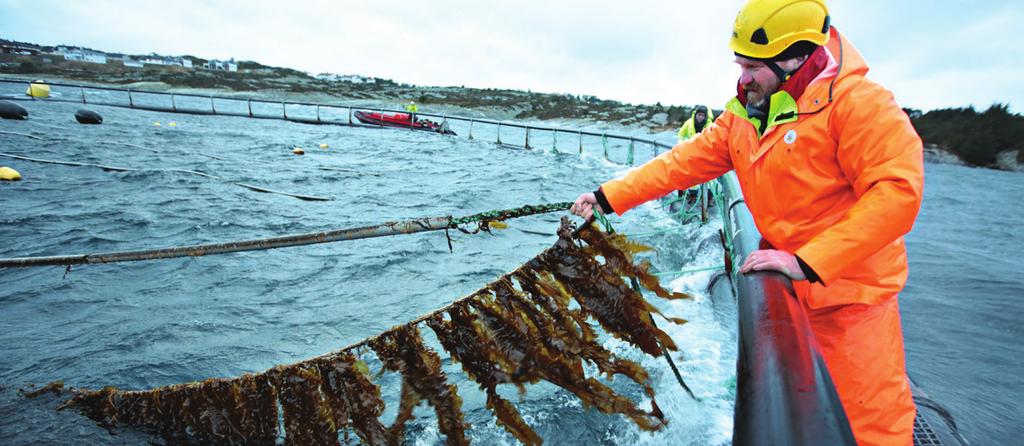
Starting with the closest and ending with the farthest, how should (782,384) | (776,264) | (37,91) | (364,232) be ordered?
(782,384) < (776,264) < (364,232) < (37,91)

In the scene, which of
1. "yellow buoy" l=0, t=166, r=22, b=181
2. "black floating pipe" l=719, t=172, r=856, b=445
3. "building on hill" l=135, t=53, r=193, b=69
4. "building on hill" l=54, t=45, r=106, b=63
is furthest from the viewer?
"building on hill" l=135, t=53, r=193, b=69

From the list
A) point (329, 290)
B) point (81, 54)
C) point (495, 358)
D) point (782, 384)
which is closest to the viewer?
point (782, 384)

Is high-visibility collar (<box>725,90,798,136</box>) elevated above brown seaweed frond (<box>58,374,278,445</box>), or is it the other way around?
high-visibility collar (<box>725,90,798,136</box>)

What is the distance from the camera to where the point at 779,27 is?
6.51 feet

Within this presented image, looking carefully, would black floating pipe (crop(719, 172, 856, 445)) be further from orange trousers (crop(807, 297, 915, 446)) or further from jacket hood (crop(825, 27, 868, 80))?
jacket hood (crop(825, 27, 868, 80))

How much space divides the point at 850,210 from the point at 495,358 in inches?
61.4

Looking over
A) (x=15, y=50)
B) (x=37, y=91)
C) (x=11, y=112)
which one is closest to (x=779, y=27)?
(x=11, y=112)

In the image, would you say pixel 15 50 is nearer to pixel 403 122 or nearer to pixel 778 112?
pixel 403 122

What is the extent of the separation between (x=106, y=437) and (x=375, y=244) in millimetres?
6045

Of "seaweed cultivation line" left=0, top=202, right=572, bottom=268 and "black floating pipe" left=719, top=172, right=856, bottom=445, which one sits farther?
"seaweed cultivation line" left=0, top=202, right=572, bottom=268

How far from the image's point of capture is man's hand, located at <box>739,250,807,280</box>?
1.58 m

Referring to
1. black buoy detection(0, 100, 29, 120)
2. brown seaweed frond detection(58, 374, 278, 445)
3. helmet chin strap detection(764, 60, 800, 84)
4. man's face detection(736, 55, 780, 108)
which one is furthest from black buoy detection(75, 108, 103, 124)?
helmet chin strap detection(764, 60, 800, 84)

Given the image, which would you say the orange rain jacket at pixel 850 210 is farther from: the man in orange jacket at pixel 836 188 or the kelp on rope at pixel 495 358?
the kelp on rope at pixel 495 358

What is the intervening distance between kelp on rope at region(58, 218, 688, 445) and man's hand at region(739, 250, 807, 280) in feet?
2.72
